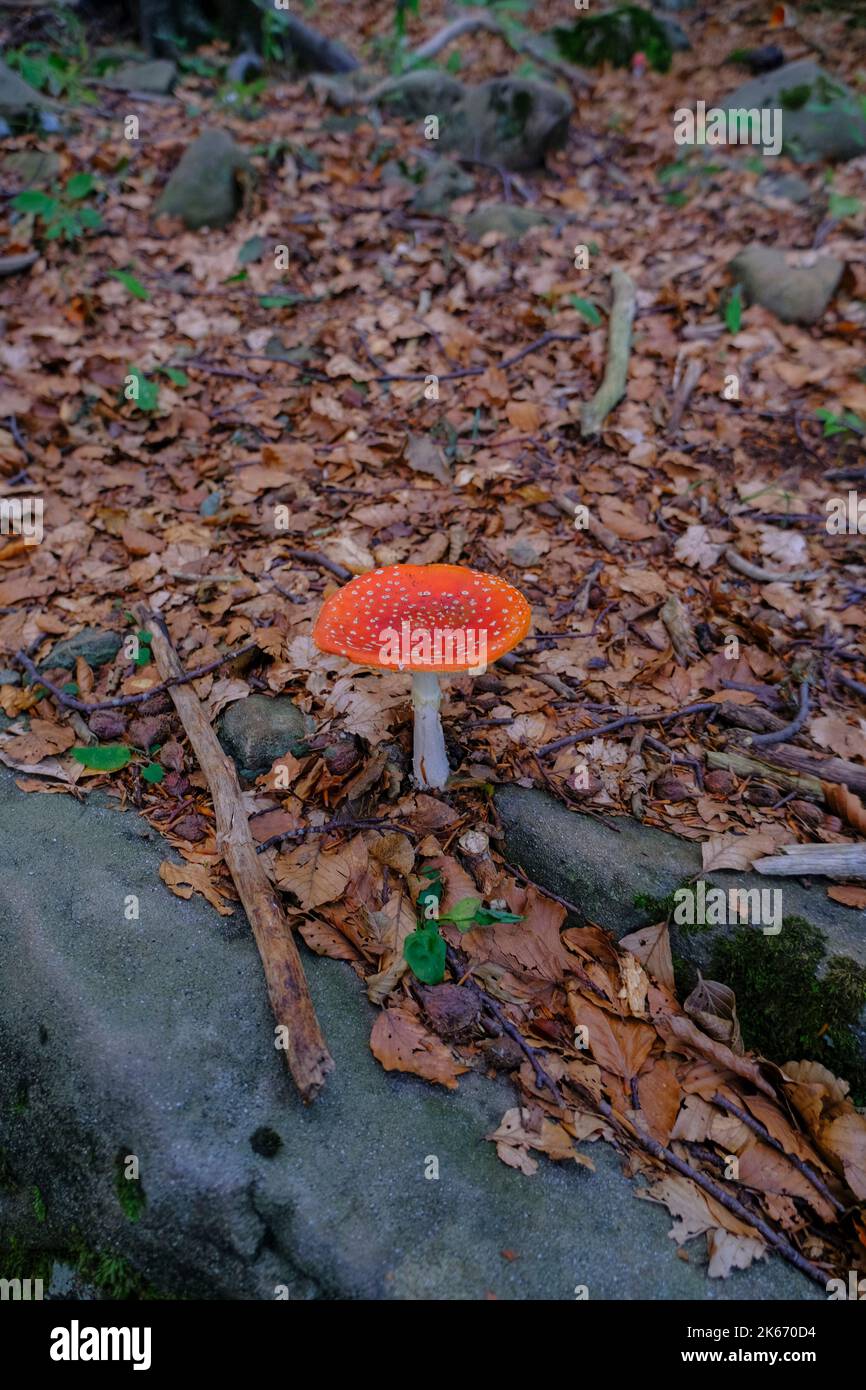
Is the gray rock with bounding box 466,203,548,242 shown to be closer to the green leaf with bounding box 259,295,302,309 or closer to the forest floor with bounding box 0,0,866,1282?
the forest floor with bounding box 0,0,866,1282

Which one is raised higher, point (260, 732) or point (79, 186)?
point (79, 186)

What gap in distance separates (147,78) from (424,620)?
9928mm

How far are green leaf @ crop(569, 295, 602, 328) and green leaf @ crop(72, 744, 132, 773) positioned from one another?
4689 millimetres

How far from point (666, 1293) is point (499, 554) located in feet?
11.1

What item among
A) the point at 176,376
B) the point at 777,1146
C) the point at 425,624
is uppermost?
the point at 176,376

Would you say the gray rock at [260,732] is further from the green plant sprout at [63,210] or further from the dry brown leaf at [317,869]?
the green plant sprout at [63,210]

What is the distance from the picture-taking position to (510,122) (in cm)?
832

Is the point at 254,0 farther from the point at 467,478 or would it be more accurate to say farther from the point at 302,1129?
the point at 302,1129

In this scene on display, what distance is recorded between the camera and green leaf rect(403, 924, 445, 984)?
3006 mm

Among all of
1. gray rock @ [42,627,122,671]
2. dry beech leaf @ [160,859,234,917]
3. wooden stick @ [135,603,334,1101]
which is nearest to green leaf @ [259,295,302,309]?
gray rock @ [42,627,122,671]

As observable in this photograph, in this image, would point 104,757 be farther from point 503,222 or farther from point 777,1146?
point 503,222

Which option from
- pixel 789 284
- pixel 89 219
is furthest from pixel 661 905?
pixel 89 219

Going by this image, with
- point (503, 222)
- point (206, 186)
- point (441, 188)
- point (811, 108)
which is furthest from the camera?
point (811, 108)

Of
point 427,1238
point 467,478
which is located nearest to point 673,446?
point 467,478
